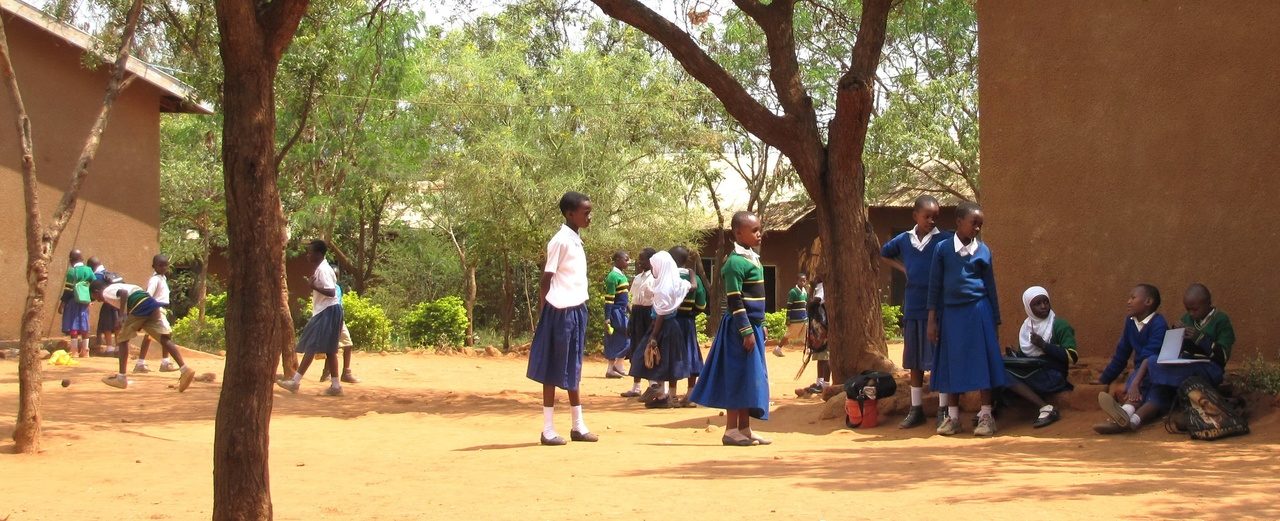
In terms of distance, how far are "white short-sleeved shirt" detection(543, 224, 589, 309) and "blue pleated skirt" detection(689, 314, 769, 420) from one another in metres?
0.98

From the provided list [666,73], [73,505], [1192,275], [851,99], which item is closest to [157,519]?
[73,505]

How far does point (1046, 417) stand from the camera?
8500mm

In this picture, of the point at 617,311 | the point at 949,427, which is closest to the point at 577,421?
the point at 949,427

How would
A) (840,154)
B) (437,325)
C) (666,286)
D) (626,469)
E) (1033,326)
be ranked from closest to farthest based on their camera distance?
1. (626,469)
2. (1033,326)
3. (840,154)
4. (666,286)
5. (437,325)

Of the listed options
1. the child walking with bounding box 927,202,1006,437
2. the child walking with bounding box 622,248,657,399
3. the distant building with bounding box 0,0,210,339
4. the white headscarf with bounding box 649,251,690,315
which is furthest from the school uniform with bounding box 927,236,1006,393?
the distant building with bounding box 0,0,210,339

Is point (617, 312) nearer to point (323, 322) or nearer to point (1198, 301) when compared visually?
point (323, 322)

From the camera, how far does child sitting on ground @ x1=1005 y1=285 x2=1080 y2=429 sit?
8.73m

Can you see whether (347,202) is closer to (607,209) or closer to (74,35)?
(607,209)

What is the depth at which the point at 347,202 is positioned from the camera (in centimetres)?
2394

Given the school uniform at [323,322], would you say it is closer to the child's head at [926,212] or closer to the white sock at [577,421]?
the white sock at [577,421]

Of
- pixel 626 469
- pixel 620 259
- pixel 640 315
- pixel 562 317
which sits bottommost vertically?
pixel 626 469

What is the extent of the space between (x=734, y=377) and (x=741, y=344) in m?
0.23

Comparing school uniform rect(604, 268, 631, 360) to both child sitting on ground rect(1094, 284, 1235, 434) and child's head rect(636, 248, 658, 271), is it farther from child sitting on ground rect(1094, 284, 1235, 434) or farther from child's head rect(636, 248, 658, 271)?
child sitting on ground rect(1094, 284, 1235, 434)

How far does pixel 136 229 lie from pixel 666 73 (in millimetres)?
11395
